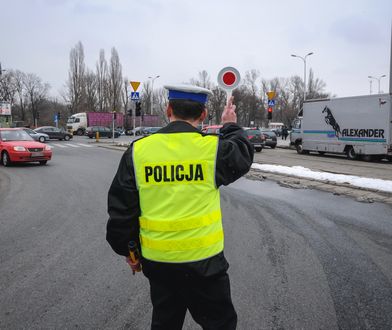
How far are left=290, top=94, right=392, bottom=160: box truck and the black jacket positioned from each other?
18.6m

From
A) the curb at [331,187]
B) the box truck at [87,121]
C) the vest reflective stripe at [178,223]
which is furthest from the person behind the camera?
the box truck at [87,121]

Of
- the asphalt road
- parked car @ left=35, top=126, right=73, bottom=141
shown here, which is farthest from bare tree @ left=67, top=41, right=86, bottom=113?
the asphalt road

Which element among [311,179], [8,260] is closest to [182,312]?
[8,260]

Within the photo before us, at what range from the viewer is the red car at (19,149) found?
15344 mm

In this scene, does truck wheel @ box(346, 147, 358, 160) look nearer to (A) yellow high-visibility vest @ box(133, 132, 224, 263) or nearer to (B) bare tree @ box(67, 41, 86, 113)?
(A) yellow high-visibility vest @ box(133, 132, 224, 263)

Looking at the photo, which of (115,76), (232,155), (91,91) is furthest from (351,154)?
(91,91)

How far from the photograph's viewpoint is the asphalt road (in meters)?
3.28

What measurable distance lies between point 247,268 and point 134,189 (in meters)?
2.66

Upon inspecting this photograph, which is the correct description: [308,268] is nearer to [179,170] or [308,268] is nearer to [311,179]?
[179,170]

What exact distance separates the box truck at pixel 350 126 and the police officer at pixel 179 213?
1870 centimetres

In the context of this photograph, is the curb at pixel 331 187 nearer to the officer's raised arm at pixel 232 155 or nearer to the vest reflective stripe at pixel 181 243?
the officer's raised arm at pixel 232 155

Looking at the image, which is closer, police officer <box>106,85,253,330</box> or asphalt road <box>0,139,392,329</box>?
police officer <box>106,85,253,330</box>

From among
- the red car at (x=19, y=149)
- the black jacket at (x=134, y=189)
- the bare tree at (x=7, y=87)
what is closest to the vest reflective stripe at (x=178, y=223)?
the black jacket at (x=134, y=189)

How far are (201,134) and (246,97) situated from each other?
78.4m
